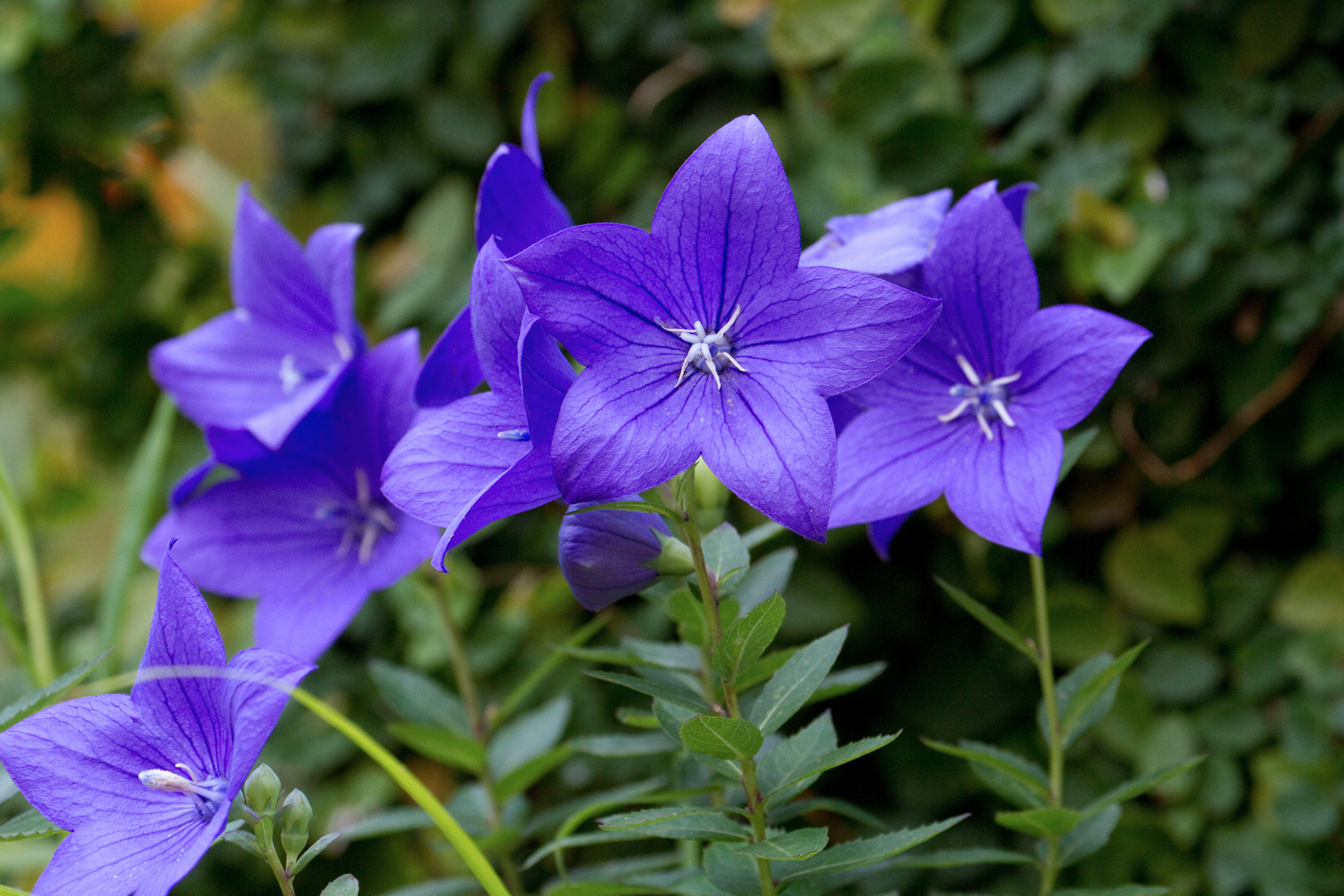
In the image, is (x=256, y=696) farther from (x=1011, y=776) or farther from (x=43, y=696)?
(x=1011, y=776)

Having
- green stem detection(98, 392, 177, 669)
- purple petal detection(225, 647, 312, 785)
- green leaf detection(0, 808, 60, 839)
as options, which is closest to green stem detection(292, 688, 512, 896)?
purple petal detection(225, 647, 312, 785)

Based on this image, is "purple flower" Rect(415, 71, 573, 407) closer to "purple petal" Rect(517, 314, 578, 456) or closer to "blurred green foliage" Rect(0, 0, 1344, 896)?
"purple petal" Rect(517, 314, 578, 456)

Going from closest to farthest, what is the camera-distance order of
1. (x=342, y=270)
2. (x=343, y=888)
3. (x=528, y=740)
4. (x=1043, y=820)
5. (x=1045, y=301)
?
(x=343, y=888)
(x=1043, y=820)
(x=342, y=270)
(x=528, y=740)
(x=1045, y=301)

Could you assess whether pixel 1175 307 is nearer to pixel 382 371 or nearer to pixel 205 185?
pixel 382 371

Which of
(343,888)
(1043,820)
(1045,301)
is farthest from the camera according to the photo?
(1045,301)

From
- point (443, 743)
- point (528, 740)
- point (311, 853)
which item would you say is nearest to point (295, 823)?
point (311, 853)

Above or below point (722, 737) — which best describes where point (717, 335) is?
above

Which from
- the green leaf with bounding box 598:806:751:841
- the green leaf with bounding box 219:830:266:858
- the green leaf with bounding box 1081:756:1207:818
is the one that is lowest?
the green leaf with bounding box 1081:756:1207:818

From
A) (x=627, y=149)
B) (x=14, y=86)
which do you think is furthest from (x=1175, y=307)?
(x=14, y=86)
